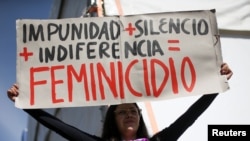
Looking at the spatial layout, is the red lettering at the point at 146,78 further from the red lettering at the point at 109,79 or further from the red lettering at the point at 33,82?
the red lettering at the point at 33,82

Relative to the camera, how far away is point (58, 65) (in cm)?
192

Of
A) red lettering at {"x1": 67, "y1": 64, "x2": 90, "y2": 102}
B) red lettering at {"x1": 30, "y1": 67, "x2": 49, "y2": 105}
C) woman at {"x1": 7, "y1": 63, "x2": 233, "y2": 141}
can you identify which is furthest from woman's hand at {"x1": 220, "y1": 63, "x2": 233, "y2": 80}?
red lettering at {"x1": 30, "y1": 67, "x2": 49, "y2": 105}

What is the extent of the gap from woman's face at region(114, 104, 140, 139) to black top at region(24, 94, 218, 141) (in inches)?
3.3

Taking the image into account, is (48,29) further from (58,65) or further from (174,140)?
(174,140)

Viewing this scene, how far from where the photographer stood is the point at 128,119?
1.78 m

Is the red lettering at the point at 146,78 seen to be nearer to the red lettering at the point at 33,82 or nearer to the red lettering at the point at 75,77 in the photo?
the red lettering at the point at 75,77

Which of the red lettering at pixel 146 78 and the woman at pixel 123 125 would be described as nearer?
the woman at pixel 123 125

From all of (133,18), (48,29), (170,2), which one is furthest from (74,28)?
(170,2)

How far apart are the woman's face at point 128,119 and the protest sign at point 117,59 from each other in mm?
40

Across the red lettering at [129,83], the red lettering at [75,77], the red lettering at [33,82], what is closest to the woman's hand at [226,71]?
the red lettering at [129,83]

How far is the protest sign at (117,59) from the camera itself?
1883 millimetres

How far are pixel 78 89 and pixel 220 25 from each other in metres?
1.28

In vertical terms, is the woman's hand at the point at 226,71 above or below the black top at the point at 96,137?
above

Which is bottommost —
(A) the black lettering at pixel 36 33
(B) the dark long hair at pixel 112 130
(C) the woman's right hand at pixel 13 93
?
(B) the dark long hair at pixel 112 130
